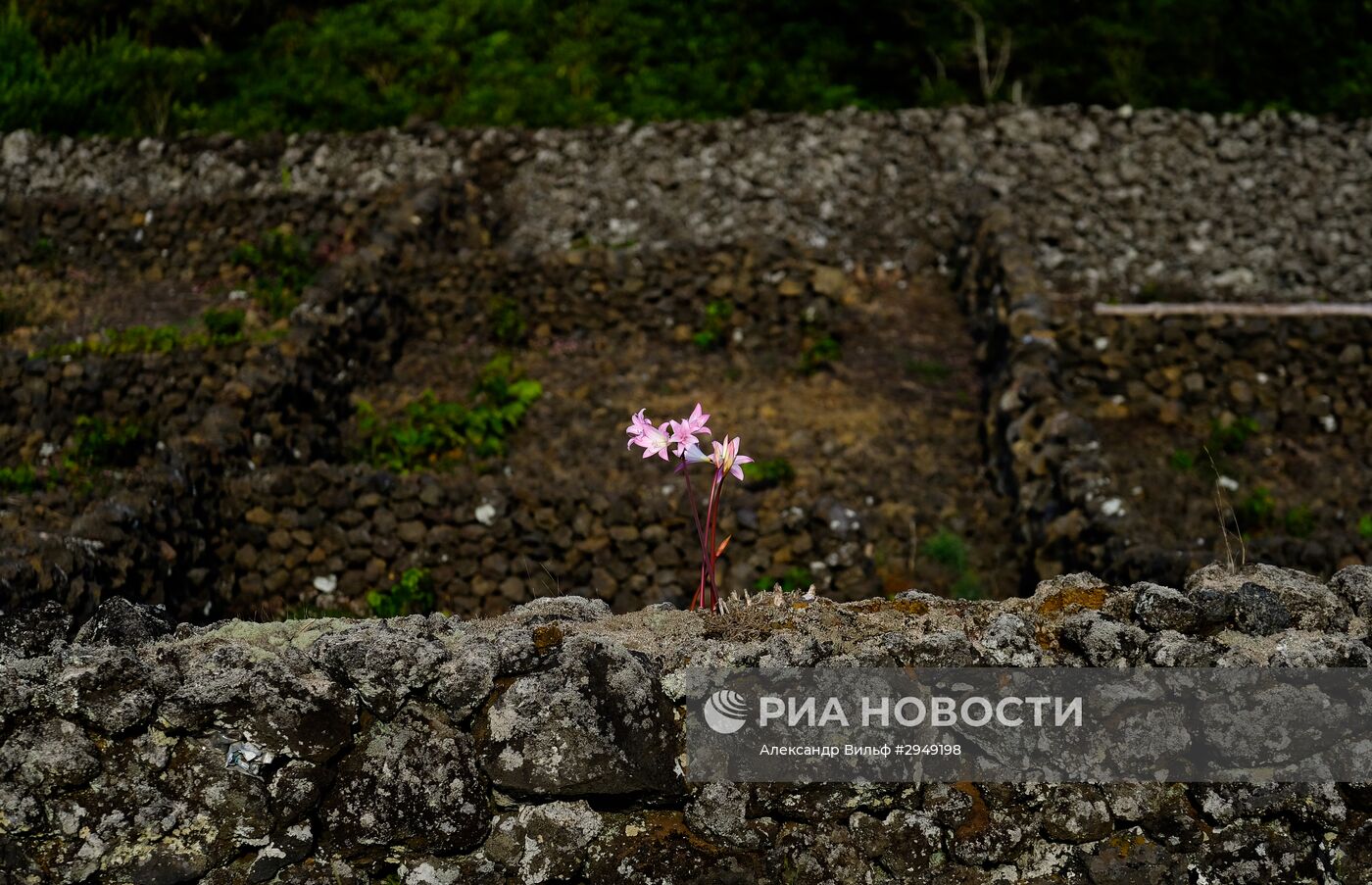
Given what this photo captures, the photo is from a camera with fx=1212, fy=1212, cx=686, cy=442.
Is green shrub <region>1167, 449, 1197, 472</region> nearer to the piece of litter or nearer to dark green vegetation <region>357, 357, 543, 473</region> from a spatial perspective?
dark green vegetation <region>357, 357, 543, 473</region>

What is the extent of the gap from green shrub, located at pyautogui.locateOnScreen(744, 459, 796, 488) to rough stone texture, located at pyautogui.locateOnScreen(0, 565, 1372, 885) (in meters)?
6.23

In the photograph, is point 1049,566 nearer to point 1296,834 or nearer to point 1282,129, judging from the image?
point 1296,834

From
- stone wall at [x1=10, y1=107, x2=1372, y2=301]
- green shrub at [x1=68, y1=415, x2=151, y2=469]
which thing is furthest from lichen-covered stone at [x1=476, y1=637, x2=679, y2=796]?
stone wall at [x1=10, y1=107, x2=1372, y2=301]

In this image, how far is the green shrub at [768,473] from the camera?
9859 millimetres

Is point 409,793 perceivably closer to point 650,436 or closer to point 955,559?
point 650,436

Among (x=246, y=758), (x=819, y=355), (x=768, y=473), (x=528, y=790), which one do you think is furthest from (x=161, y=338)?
(x=528, y=790)

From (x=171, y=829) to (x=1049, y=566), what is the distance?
735 centimetres

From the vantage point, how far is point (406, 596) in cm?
875

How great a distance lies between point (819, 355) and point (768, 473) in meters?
Answer: 3.55

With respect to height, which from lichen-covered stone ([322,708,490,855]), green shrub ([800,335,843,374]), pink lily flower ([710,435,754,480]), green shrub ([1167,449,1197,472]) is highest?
pink lily flower ([710,435,754,480])

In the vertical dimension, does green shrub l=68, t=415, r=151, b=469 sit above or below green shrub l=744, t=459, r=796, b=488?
below

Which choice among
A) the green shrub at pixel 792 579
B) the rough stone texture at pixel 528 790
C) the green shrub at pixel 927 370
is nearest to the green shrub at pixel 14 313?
the green shrub at pixel 792 579

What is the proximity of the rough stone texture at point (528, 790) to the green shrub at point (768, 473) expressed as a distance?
6.23 meters

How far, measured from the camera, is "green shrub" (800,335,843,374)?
13031 millimetres
